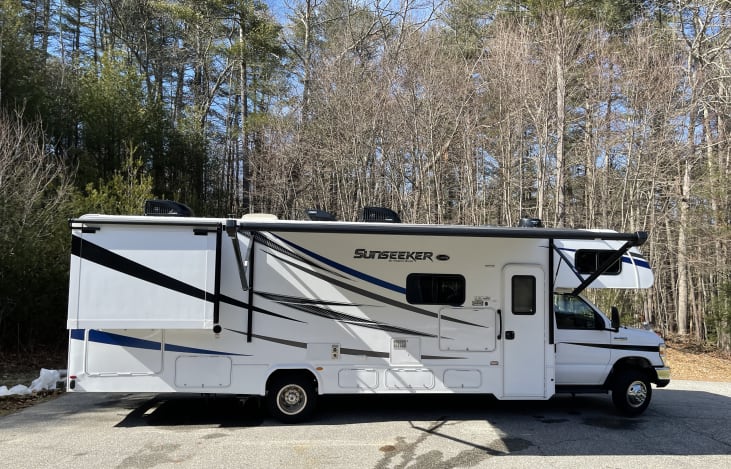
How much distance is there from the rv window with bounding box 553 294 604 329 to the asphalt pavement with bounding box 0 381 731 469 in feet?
4.29

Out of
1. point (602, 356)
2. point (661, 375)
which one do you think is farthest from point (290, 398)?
point (661, 375)

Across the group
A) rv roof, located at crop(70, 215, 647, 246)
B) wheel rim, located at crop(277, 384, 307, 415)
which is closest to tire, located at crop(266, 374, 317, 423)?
wheel rim, located at crop(277, 384, 307, 415)

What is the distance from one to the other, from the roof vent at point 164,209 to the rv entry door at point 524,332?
4543mm

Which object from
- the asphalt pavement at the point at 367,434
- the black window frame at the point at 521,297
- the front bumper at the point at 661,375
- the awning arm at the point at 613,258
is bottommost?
the asphalt pavement at the point at 367,434

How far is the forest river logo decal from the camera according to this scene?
675 centimetres

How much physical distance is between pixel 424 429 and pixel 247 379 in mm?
2353

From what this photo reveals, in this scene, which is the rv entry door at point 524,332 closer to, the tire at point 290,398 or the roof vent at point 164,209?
the tire at point 290,398

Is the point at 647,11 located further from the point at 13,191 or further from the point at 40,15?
the point at 40,15

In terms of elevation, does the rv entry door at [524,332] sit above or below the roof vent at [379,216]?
below

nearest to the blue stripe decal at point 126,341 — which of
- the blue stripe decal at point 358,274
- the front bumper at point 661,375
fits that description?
the blue stripe decal at point 358,274

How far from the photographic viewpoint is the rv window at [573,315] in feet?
23.8

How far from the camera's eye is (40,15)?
27344 millimetres

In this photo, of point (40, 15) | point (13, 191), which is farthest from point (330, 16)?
point (13, 191)

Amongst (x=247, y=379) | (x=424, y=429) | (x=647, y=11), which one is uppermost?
(x=647, y=11)
